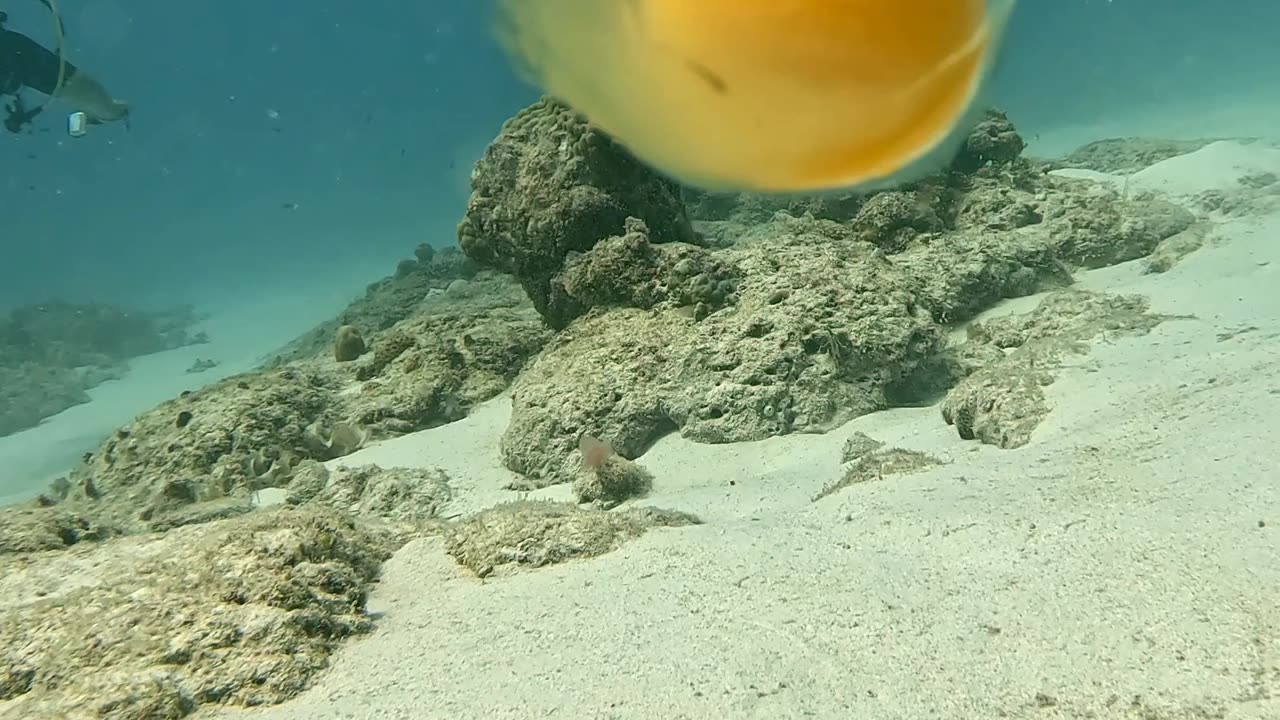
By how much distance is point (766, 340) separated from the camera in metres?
5.17

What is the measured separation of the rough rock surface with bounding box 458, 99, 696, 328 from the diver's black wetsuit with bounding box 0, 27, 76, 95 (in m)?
8.28

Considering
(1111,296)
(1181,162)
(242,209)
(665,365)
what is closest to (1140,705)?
(665,365)

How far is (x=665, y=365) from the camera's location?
5422 mm

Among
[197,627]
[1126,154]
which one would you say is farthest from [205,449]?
[1126,154]

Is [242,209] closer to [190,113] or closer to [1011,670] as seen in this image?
[190,113]

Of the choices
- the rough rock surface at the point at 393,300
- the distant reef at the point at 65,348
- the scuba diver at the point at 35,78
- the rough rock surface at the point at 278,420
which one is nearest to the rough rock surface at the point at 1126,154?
the rough rock surface at the point at 278,420

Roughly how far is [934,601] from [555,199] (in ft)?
16.7

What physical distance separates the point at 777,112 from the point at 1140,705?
5.80ft

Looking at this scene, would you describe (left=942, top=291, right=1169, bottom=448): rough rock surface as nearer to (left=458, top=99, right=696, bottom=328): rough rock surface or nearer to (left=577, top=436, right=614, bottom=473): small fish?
(left=577, top=436, right=614, bottom=473): small fish

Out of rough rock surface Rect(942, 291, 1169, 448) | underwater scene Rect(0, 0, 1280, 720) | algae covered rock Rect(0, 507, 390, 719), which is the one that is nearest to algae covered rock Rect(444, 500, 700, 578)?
underwater scene Rect(0, 0, 1280, 720)

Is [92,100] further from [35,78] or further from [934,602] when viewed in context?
[934,602]

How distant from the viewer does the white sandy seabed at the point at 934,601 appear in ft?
6.20

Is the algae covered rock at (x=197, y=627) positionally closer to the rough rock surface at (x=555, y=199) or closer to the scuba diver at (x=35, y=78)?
the rough rock surface at (x=555, y=199)

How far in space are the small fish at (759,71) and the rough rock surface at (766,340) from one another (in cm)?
406
